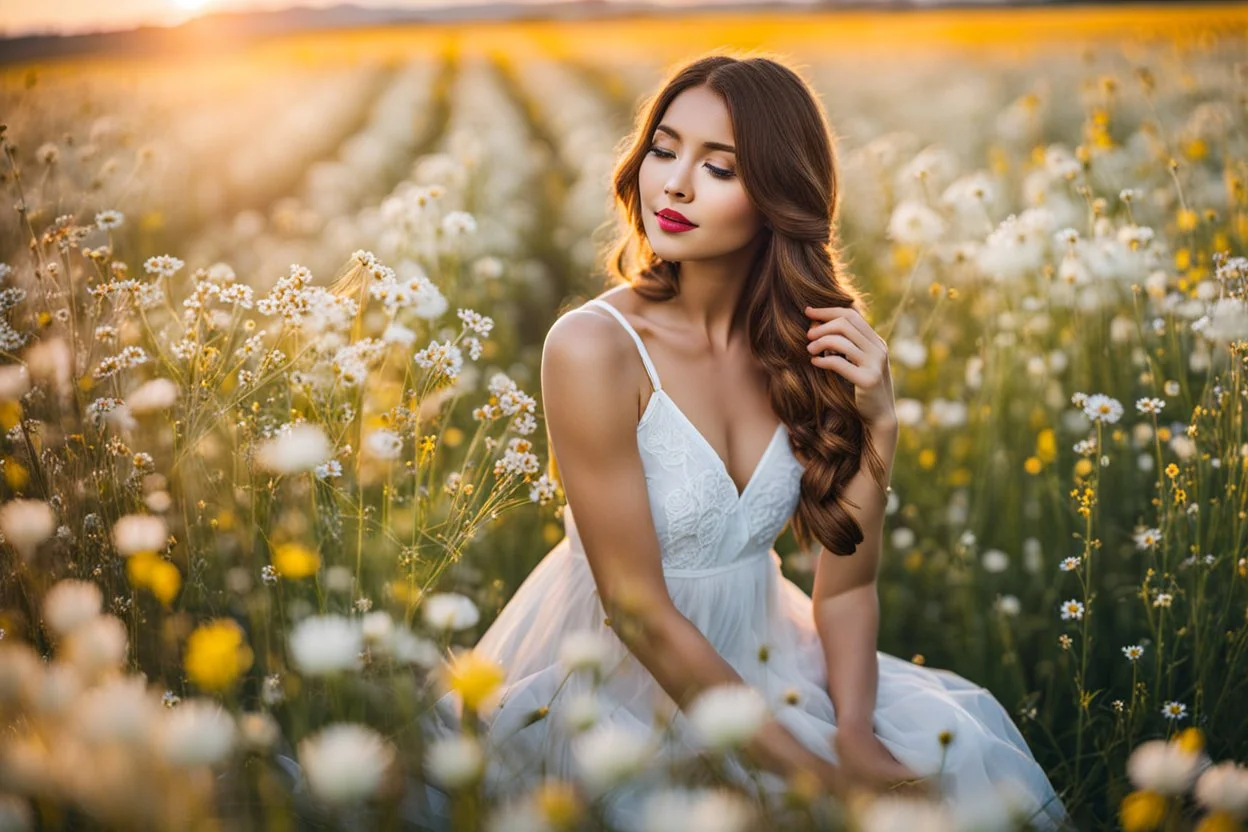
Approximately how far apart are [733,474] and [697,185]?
68 cm

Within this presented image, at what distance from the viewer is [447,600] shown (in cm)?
125

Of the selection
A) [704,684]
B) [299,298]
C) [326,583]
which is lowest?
[704,684]

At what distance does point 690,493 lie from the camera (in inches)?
81.0

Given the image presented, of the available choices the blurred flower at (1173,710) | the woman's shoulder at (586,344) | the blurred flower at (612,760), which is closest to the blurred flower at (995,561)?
the blurred flower at (1173,710)

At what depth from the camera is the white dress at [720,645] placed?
6.28 feet

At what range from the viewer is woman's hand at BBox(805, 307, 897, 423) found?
2.07 meters

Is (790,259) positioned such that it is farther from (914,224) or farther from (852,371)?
(914,224)

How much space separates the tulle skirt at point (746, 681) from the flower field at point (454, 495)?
104mm

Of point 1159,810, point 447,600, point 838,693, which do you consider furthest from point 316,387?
point 1159,810

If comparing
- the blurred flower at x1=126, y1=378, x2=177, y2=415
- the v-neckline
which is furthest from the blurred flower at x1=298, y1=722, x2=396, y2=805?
the v-neckline

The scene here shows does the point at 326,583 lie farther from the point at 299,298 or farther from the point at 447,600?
the point at 447,600

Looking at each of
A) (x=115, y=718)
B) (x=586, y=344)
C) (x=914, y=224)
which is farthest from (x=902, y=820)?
(x=914, y=224)

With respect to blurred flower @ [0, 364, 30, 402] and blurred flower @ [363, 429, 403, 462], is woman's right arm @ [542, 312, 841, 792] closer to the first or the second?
blurred flower @ [363, 429, 403, 462]

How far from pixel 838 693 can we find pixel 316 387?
139 centimetres
